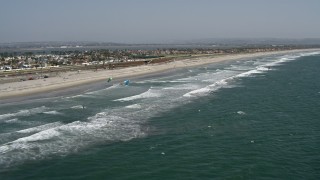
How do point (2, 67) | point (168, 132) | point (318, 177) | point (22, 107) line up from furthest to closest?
point (2, 67) < point (22, 107) < point (168, 132) < point (318, 177)

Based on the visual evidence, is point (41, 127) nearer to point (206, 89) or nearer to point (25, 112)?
point (25, 112)

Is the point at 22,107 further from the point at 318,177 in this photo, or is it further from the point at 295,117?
the point at 318,177

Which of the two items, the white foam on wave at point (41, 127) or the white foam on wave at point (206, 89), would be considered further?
the white foam on wave at point (206, 89)

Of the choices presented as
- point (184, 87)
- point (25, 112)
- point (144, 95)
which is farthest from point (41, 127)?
point (184, 87)

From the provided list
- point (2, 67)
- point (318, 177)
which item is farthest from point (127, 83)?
point (318, 177)

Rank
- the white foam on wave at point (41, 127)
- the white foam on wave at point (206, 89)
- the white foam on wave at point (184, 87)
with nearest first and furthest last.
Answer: the white foam on wave at point (41, 127) < the white foam on wave at point (206, 89) < the white foam on wave at point (184, 87)

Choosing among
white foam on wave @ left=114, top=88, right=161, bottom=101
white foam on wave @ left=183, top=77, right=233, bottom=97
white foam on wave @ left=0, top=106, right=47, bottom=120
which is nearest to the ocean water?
white foam on wave @ left=0, top=106, right=47, bottom=120

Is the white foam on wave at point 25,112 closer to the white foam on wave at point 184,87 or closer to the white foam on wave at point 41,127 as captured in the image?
the white foam on wave at point 41,127

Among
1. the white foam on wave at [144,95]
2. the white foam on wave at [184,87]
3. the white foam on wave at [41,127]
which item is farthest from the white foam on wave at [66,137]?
the white foam on wave at [184,87]
